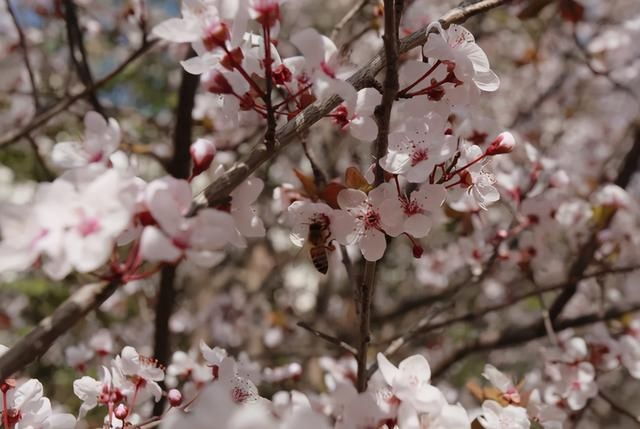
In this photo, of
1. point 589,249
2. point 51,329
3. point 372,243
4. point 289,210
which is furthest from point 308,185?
point 589,249

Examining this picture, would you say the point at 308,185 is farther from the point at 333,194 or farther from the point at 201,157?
the point at 201,157

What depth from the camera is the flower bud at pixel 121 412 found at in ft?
3.69

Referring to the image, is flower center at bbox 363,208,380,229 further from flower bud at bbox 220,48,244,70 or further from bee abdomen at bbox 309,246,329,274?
flower bud at bbox 220,48,244,70

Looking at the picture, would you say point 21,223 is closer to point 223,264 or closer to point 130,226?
point 130,226

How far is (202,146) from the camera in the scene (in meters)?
0.96

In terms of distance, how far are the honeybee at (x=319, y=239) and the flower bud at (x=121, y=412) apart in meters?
0.45

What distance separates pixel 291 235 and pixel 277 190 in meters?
0.24

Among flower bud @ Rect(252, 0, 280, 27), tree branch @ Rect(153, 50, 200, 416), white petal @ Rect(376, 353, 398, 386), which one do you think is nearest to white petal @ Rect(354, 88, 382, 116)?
flower bud @ Rect(252, 0, 280, 27)

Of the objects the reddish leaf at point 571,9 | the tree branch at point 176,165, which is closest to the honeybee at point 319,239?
the tree branch at point 176,165

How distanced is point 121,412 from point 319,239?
49 centimetres

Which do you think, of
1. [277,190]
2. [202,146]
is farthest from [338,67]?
[277,190]

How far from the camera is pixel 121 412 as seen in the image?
1.13m

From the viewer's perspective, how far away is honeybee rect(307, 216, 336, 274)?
1.17 meters

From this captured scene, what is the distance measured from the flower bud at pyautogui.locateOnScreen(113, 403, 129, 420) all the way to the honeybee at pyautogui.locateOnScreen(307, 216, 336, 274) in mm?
453
